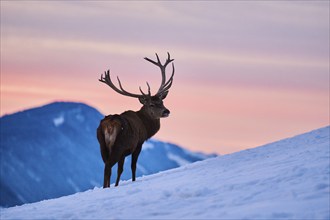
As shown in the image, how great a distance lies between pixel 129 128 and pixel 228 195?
18.9 ft

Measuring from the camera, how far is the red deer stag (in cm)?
1784

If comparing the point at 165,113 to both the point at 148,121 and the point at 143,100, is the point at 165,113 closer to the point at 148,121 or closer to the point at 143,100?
the point at 148,121

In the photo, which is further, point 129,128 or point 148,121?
point 148,121

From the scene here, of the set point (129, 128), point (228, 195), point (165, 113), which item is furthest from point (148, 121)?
point (228, 195)

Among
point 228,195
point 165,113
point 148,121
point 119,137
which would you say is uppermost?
point 165,113

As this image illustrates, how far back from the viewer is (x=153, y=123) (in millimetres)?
19750

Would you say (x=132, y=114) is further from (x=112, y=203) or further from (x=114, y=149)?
(x=112, y=203)

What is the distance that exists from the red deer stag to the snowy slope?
1808 millimetres

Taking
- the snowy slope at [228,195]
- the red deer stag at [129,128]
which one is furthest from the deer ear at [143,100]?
the snowy slope at [228,195]

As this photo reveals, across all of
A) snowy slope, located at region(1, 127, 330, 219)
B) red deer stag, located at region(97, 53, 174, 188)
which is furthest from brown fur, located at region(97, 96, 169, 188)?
snowy slope, located at region(1, 127, 330, 219)

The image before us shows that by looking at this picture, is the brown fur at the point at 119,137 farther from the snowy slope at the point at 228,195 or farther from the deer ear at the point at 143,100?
the snowy slope at the point at 228,195

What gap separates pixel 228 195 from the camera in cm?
1284

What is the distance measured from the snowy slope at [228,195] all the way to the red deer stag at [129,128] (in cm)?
181

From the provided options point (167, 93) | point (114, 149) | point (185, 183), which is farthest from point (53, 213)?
point (167, 93)
